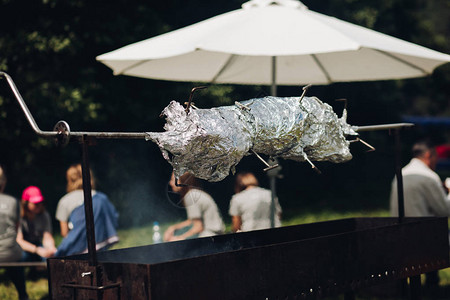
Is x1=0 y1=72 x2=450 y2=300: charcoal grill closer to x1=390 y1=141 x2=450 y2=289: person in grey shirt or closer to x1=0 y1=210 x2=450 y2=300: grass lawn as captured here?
x1=390 y1=141 x2=450 y2=289: person in grey shirt

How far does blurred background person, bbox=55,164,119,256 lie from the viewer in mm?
5539

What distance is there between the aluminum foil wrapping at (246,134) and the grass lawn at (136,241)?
314 centimetres

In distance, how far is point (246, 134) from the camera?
3322mm

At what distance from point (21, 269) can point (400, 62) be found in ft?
12.9

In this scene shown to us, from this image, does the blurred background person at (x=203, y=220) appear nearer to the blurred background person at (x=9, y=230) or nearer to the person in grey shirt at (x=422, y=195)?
the blurred background person at (x=9, y=230)

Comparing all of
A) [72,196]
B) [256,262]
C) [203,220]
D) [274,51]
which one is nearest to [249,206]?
[203,220]

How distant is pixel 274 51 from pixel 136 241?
6.97 m

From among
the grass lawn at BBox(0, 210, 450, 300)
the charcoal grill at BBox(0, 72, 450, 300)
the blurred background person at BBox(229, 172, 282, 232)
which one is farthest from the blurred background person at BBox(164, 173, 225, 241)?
the grass lawn at BBox(0, 210, 450, 300)

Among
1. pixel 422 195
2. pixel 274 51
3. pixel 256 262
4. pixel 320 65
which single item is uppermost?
pixel 320 65

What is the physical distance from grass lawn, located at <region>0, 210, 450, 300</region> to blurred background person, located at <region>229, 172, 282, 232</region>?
A: 5.19 feet

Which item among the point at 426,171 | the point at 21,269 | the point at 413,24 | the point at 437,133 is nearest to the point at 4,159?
the point at 21,269

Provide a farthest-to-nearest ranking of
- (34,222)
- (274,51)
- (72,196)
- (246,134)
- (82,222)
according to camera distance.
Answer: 1. (34,222)
2. (72,196)
3. (82,222)
4. (274,51)
5. (246,134)

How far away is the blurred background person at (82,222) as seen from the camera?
18.2ft

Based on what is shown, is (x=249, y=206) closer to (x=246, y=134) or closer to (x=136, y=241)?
(x=246, y=134)
